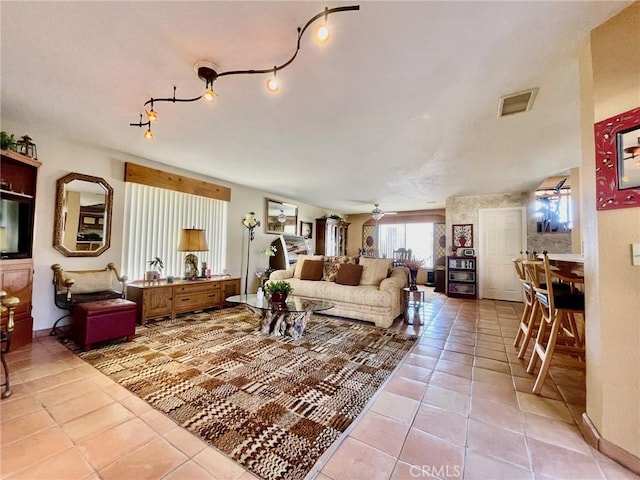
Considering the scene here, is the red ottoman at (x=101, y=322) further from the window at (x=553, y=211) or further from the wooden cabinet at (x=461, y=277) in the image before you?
the window at (x=553, y=211)

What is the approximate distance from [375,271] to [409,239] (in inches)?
199

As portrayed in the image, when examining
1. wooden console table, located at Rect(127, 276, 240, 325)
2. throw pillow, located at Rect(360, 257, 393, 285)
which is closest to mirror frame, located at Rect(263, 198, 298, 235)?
wooden console table, located at Rect(127, 276, 240, 325)

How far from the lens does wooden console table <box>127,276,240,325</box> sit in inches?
139

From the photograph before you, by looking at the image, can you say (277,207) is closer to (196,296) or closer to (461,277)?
(196,296)

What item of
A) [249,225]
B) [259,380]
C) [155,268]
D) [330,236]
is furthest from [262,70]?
[330,236]

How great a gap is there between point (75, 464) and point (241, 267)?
14.1 ft

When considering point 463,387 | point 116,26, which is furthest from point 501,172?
point 116,26

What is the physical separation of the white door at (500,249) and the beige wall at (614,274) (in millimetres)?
4745

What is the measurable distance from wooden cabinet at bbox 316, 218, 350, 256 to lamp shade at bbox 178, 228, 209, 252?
4259 mm

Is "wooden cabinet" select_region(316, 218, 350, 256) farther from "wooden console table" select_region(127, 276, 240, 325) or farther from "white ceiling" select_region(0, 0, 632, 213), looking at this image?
"white ceiling" select_region(0, 0, 632, 213)

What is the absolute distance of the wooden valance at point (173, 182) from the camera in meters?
3.75

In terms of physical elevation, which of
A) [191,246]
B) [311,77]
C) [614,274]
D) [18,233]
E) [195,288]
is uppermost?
[311,77]

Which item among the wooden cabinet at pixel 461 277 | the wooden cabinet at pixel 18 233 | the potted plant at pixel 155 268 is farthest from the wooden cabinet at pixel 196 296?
the wooden cabinet at pixel 461 277

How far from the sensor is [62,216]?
3148 mm
